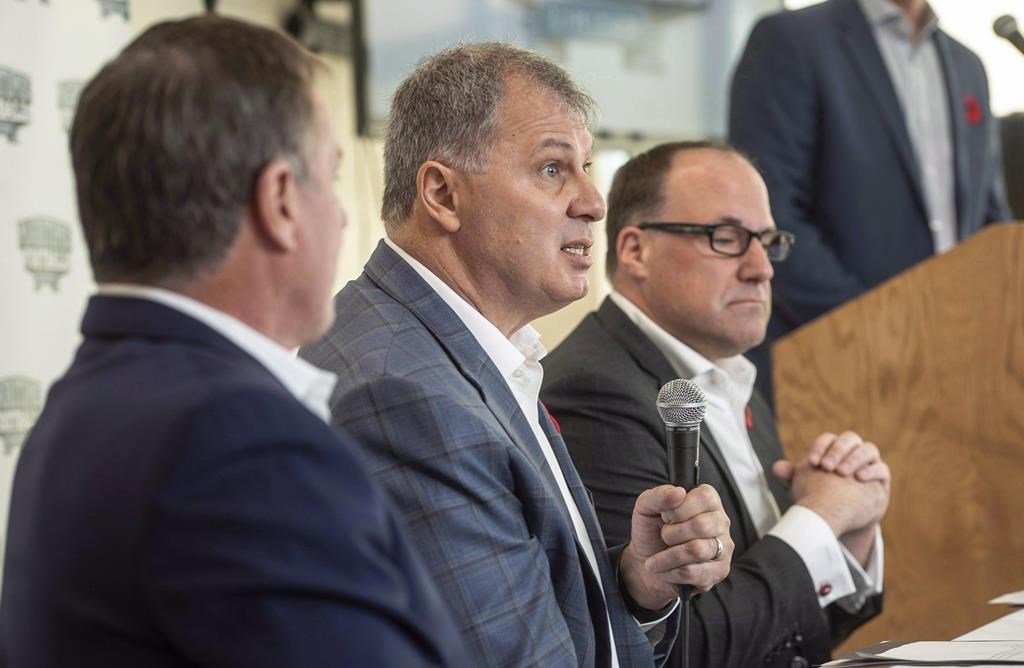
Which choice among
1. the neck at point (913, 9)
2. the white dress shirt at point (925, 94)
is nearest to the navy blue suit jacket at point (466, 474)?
the white dress shirt at point (925, 94)

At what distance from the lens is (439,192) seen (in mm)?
1706

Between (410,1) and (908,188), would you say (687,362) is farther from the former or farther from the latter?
(410,1)

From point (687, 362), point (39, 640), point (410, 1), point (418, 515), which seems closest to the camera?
point (39, 640)

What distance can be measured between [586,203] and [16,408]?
1500mm

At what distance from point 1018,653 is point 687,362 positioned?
2.93 ft

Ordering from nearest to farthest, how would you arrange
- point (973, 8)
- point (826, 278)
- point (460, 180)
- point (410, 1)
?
point (460, 180)
point (826, 278)
point (410, 1)
point (973, 8)

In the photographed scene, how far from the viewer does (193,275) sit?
945 millimetres

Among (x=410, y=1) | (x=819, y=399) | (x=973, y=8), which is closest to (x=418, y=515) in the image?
(x=819, y=399)

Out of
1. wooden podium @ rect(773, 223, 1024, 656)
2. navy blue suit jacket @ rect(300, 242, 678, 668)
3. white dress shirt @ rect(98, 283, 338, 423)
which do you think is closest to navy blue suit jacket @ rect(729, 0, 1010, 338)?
wooden podium @ rect(773, 223, 1024, 656)

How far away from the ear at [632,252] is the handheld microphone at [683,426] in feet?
2.51

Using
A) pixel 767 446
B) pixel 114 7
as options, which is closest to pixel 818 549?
pixel 767 446

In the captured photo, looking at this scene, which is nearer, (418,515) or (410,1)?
(418,515)

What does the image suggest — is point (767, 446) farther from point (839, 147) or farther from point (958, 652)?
point (839, 147)

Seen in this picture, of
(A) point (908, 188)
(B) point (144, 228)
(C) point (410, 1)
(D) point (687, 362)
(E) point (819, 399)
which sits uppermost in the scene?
(C) point (410, 1)
